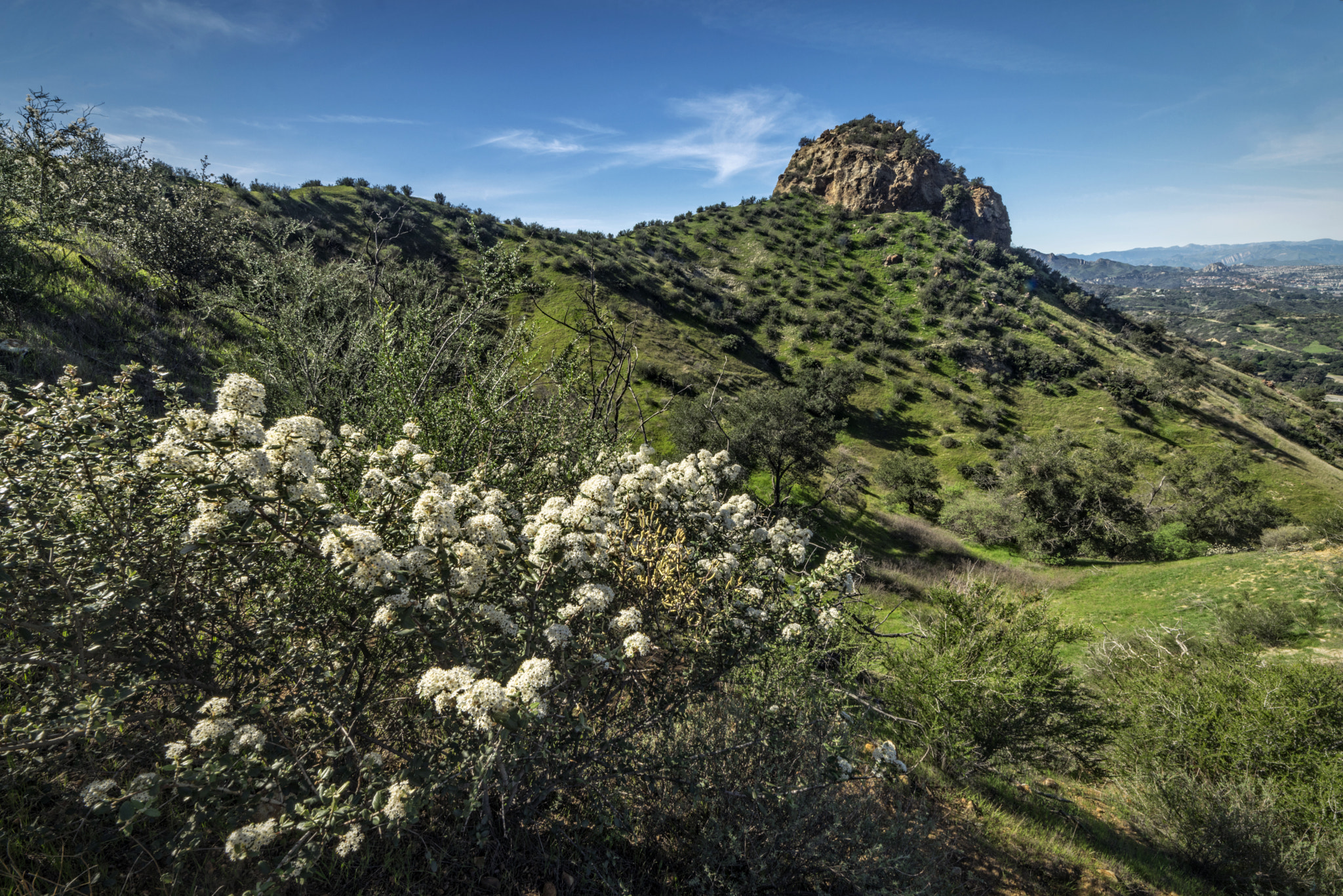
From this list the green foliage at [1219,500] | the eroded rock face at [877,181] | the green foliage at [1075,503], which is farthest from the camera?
the eroded rock face at [877,181]

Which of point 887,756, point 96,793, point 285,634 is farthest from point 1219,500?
point 96,793

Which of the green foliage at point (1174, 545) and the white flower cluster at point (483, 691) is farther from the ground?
the white flower cluster at point (483, 691)

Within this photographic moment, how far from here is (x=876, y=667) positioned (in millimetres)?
8867

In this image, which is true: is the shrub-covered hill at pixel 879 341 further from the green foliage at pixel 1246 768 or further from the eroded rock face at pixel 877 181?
the green foliage at pixel 1246 768

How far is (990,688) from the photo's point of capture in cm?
584

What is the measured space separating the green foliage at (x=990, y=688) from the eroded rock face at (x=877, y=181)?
96881 mm

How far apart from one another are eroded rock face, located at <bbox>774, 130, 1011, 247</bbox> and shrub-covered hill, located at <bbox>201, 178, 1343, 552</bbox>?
7.64 m

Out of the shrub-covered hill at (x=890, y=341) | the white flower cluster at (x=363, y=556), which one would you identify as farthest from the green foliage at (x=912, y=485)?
the white flower cluster at (x=363, y=556)

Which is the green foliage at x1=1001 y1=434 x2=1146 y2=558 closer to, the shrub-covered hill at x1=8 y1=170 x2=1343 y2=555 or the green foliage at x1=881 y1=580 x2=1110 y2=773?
the shrub-covered hill at x1=8 y1=170 x2=1343 y2=555

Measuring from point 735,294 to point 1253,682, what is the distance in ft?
207

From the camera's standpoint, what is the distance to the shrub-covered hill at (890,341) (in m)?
39.1

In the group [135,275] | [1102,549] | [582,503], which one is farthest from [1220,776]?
[1102,549]

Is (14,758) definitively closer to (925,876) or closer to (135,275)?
(925,876)

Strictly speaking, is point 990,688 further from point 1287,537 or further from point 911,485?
point 1287,537
